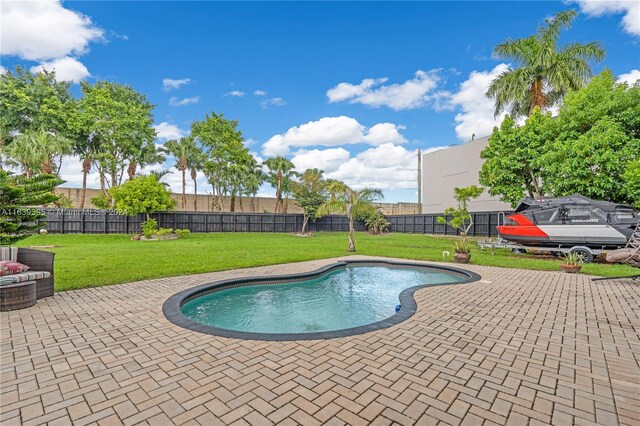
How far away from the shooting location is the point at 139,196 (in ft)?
53.4

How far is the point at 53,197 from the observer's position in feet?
17.6

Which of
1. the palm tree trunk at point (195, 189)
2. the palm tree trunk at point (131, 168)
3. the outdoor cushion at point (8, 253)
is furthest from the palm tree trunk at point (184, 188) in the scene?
the outdoor cushion at point (8, 253)

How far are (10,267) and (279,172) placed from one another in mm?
24213

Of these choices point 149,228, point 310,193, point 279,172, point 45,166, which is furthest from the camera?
point 279,172

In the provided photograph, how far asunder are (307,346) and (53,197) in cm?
546

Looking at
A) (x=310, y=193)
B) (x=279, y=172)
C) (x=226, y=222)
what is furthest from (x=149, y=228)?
(x=279, y=172)

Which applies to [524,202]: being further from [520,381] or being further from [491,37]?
[520,381]

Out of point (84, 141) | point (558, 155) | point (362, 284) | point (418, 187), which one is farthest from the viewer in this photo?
point (418, 187)

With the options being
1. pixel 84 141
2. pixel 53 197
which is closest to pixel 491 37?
pixel 53 197

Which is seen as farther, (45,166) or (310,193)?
(310,193)

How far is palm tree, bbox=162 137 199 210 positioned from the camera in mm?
26406

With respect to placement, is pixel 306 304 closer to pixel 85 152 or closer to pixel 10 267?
pixel 10 267

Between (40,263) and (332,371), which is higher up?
(40,263)

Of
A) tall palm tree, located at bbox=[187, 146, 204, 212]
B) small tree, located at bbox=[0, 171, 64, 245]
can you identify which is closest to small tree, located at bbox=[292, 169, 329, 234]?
tall palm tree, located at bbox=[187, 146, 204, 212]
